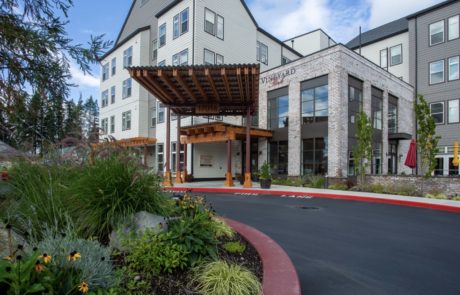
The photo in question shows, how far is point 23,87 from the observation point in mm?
3541

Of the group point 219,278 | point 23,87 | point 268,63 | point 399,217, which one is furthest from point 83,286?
point 268,63

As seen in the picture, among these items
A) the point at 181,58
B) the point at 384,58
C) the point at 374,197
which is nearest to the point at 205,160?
the point at 181,58

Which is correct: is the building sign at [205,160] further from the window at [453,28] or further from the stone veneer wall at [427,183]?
the window at [453,28]

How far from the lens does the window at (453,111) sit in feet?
70.8

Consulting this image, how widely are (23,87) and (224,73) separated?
10133 mm

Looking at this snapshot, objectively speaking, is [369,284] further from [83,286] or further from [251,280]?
[83,286]

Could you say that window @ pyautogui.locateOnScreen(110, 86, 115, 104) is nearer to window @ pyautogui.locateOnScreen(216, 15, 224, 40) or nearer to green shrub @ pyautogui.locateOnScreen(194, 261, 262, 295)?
window @ pyautogui.locateOnScreen(216, 15, 224, 40)

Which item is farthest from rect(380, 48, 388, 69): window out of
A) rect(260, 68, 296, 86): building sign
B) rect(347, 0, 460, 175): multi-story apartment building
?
rect(260, 68, 296, 86): building sign

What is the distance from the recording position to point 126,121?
26359 millimetres

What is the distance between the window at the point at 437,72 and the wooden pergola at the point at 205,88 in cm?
1607

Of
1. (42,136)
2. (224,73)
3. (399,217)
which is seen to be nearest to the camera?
(42,136)

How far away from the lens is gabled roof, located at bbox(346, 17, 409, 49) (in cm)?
2644

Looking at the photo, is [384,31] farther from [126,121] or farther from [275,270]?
[275,270]

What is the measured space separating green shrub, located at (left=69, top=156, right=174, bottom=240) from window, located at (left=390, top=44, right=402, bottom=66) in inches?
1125
